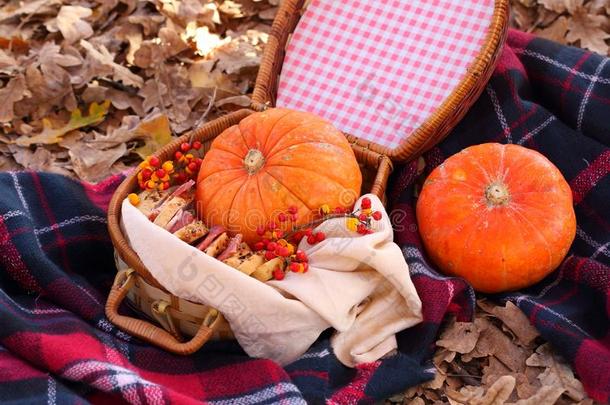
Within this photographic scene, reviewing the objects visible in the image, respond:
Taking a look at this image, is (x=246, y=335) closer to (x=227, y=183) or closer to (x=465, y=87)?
(x=227, y=183)

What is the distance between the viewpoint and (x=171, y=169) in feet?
7.84

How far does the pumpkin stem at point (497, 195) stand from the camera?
93.9 inches

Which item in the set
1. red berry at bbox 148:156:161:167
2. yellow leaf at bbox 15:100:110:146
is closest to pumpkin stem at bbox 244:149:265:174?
red berry at bbox 148:156:161:167

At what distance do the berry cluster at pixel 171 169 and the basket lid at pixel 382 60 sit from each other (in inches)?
22.2

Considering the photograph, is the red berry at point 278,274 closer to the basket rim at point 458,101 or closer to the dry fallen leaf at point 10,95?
the basket rim at point 458,101

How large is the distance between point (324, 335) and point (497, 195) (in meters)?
0.70

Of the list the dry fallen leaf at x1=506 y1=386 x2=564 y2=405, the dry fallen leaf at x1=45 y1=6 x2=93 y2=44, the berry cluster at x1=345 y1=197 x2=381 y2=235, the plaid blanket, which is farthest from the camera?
the dry fallen leaf at x1=45 y1=6 x2=93 y2=44

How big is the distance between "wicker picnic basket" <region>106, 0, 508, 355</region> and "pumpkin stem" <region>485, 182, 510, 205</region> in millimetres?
311

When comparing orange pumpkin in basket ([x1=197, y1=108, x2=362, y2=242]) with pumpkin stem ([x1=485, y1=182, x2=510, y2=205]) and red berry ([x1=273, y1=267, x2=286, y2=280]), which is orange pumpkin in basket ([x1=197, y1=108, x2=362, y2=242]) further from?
pumpkin stem ([x1=485, y1=182, x2=510, y2=205])

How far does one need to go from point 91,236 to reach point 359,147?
37.3 inches

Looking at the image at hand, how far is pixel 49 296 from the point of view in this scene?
2.27 meters

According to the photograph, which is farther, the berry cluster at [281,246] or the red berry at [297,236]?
the red berry at [297,236]

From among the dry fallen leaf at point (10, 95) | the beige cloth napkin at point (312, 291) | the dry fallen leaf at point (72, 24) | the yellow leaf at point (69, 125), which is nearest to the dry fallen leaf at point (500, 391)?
the beige cloth napkin at point (312, 291)

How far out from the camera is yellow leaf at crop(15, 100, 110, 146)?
3.10m
